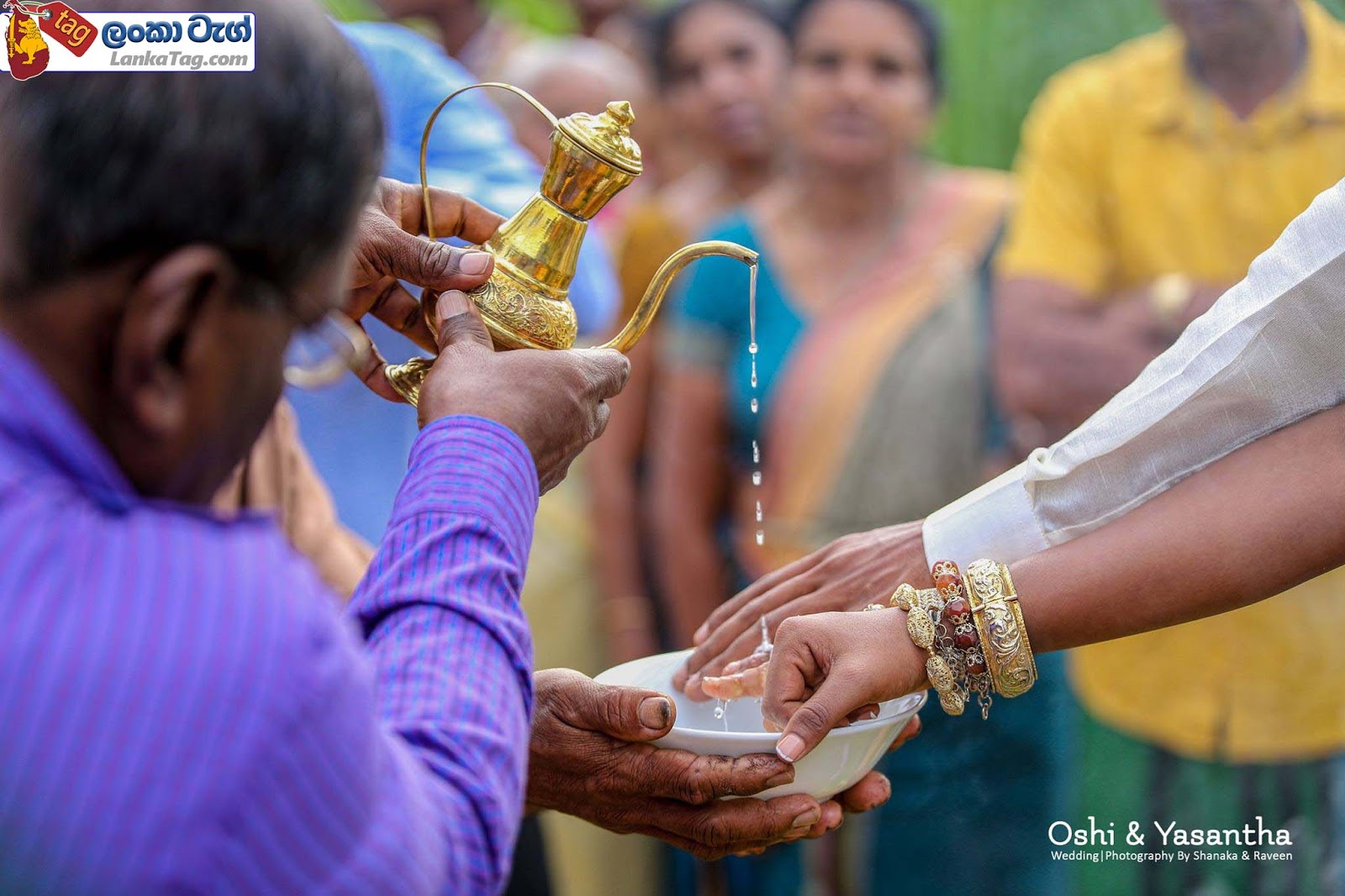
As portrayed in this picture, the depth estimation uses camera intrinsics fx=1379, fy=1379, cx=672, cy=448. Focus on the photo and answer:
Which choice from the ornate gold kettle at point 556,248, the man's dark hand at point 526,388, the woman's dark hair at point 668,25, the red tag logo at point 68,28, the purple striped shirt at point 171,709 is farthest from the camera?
the woman's dark hair at point 668,25

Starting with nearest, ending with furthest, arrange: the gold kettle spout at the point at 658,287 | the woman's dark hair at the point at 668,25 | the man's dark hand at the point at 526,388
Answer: the man's dark hand at the point at 526,388 < the gold kettle spout at the point at 658,287 < the woman's dark hair at the point at 668,25

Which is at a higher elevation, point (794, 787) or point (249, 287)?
point (249, 287)

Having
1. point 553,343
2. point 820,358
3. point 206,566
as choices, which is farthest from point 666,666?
point 820,358

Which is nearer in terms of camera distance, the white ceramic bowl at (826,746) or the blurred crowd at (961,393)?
the white ceramic bowl at (826,746)

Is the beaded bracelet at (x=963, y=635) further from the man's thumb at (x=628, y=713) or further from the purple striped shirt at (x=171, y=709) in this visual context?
the purple striped shirt at (x=171, y=709)

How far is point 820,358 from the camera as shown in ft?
12.4

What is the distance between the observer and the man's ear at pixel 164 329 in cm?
106

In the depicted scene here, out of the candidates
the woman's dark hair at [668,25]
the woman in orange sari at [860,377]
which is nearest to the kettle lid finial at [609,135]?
the woman in orange sari at [860,377]

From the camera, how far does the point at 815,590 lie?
217 cm

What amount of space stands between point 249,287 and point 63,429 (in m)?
0.18

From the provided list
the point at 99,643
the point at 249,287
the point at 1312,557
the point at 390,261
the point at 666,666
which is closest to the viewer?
the point at 99,643

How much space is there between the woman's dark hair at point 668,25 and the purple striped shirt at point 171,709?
3680 mm

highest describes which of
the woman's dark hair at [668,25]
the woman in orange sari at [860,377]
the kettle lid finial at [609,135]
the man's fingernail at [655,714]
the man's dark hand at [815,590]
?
the woman's dark hair at [668,25]

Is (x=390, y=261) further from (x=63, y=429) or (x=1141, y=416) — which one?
(x=1141, y=416)
